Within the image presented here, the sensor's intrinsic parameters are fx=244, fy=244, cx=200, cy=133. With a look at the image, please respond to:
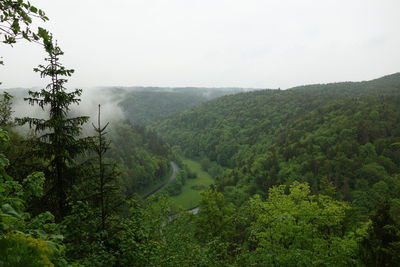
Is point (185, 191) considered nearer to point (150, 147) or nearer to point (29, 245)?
point (150, 147)

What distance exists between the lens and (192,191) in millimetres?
90562

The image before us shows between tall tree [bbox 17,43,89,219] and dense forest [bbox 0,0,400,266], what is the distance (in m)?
0.04

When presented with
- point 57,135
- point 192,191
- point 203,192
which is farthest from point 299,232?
point 192,191

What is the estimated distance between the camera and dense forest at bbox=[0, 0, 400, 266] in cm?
587

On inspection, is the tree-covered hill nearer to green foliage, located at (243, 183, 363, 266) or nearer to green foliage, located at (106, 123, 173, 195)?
green foliage, located at (243, 183, 363, 266)

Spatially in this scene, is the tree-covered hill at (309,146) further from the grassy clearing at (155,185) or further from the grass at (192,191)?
the grassy clearing at (155,185)

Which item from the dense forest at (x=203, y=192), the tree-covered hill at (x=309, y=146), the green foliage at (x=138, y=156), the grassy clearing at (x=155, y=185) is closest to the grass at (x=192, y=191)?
the dense forest at (x=203, y=192)

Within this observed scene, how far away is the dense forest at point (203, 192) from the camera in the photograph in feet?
19.3

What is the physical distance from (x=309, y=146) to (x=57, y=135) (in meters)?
78.2

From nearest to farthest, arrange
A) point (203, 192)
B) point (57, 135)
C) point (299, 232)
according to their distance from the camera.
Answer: point (57, 135) < point (299, 232) < point (203, 192)

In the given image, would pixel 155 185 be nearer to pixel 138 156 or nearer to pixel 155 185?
pixel 155 185

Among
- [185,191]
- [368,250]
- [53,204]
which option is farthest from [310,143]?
[53,204]

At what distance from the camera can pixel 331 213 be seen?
1956 cm

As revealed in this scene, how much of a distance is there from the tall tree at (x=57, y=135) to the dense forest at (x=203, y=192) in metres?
0.04
